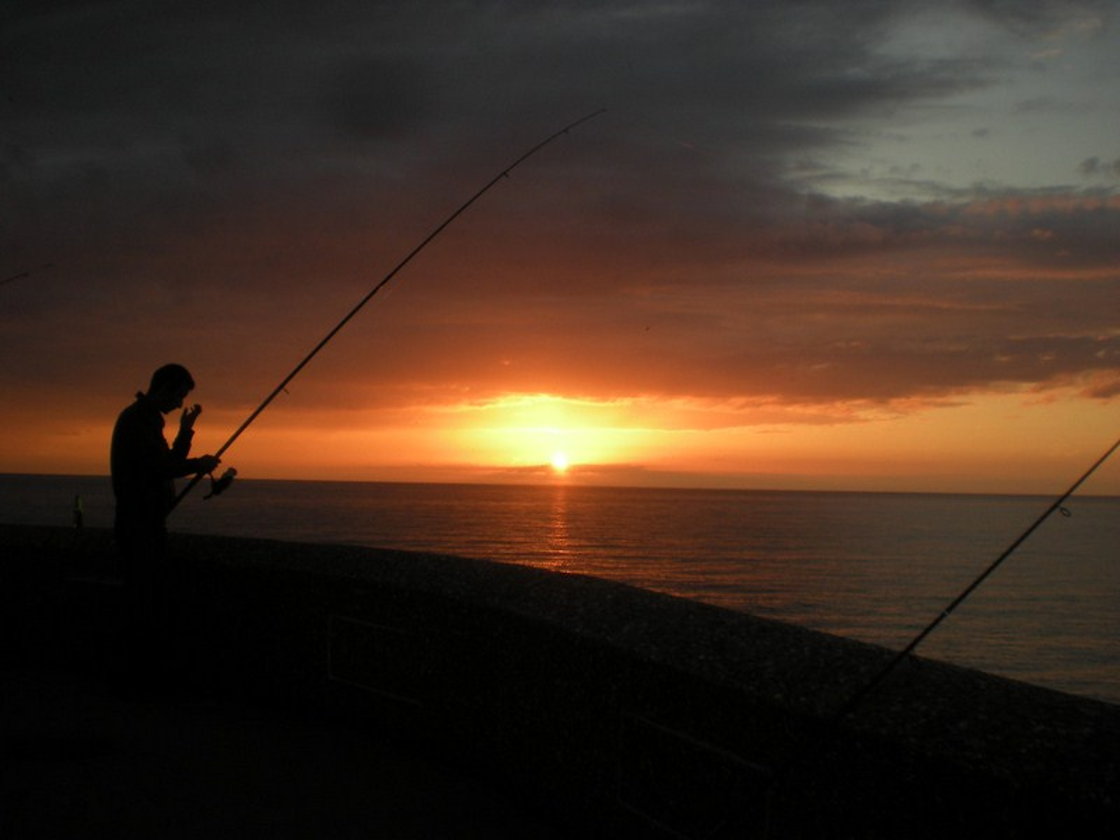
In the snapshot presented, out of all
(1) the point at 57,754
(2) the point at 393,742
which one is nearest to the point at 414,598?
(2) the point at 393,742

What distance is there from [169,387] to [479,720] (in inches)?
95.6

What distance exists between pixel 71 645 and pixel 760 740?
432cm

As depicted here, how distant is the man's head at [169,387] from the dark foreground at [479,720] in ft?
2.50

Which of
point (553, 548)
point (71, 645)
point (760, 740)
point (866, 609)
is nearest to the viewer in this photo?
point (760, 740)

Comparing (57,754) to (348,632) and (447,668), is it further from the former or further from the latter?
(447,668)

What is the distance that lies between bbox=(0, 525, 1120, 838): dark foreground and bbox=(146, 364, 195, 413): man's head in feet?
2.50

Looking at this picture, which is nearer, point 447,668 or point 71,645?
point 447,668

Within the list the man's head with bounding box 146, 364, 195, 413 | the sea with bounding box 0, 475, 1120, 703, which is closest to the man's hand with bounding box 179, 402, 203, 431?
the man's head with bounding box 146, 364, 195, 413

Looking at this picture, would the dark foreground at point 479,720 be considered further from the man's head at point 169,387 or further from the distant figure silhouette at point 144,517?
the man's head at point 169,387

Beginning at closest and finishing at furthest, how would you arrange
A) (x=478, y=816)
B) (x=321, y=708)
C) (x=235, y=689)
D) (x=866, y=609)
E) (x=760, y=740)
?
(x=760, y=740) → (x=478, y=816) → (x=321, y=708) → (x=235, y=689) → (x=866, y=609)

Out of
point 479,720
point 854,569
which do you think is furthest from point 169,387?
point 854,569

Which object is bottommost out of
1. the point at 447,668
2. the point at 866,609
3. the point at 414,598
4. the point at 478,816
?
the point at 866,609

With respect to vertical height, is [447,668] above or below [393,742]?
above

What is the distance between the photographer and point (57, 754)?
3.73 m
